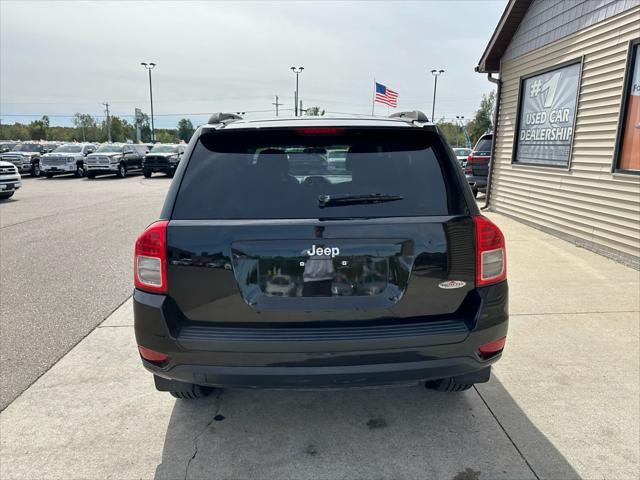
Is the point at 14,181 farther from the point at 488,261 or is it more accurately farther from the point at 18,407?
the point at 488,261

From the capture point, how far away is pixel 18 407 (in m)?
2.97

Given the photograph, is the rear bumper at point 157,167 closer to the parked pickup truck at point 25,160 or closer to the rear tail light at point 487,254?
the parked pickup truck at point 25,160

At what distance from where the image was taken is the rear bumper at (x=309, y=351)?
7.05 ft

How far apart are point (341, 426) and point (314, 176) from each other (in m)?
1.50

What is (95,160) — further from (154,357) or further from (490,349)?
(490,349)

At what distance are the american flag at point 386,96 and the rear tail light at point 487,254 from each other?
68.6 feet

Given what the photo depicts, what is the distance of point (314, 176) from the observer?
2430 millimetres

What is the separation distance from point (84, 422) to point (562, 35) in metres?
9.30

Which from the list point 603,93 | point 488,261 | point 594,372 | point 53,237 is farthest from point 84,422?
point 603,93

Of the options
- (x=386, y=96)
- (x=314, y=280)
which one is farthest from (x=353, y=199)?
(x=386, y=96)

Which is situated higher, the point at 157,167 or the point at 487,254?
the point at 487,254

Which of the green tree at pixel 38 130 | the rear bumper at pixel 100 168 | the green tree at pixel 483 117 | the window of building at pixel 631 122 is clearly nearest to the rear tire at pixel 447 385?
the window of building at pixel 631 122

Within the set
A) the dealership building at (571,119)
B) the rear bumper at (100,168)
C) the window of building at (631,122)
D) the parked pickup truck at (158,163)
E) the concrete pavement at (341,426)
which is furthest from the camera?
the parked pickup truck at (158,163)

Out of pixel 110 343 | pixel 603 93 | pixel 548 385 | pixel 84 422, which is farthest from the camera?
pixel 603 93
